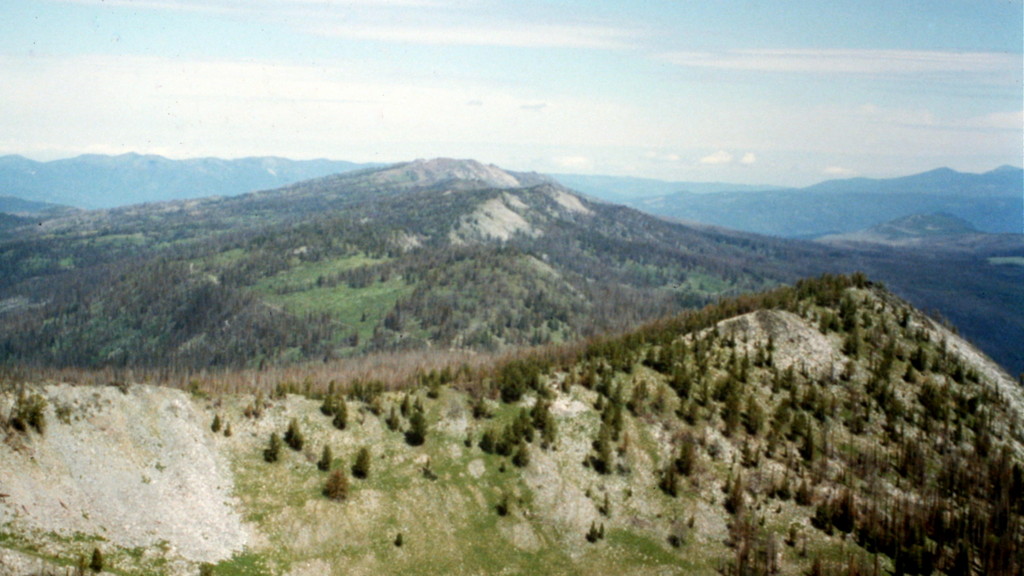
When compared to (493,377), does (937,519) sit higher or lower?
lower

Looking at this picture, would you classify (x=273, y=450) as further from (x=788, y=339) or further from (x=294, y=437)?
(x=788, y=339)

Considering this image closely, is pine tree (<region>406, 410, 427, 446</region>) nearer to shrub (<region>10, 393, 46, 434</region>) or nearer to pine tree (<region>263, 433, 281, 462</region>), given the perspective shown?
pine tree (<region>263, 433, 281, 462</region>)

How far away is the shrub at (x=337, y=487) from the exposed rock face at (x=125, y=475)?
25.5 feet

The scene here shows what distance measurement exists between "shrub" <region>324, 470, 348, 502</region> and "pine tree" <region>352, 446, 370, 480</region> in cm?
226

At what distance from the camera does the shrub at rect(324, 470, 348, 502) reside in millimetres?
54000

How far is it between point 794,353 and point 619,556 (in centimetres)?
4449

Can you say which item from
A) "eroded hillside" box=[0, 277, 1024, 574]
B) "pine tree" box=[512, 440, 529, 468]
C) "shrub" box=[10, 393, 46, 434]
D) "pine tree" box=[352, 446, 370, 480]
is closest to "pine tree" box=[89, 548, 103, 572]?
"eroded hillside" box=[0, 277, 1024, 574]

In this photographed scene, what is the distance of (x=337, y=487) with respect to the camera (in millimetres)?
54250

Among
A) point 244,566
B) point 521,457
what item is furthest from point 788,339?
point 244,566

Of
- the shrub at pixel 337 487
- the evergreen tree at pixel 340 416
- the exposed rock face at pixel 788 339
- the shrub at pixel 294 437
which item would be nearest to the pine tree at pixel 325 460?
the shrub at pixel 337 487

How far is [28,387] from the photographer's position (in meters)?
50.3

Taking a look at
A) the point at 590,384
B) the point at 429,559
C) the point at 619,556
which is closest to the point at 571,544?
the point at 619,556

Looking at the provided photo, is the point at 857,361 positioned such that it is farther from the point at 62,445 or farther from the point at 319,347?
the point at 319,347

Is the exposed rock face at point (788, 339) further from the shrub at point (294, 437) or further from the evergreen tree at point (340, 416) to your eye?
the shrub at point (294, 437)
